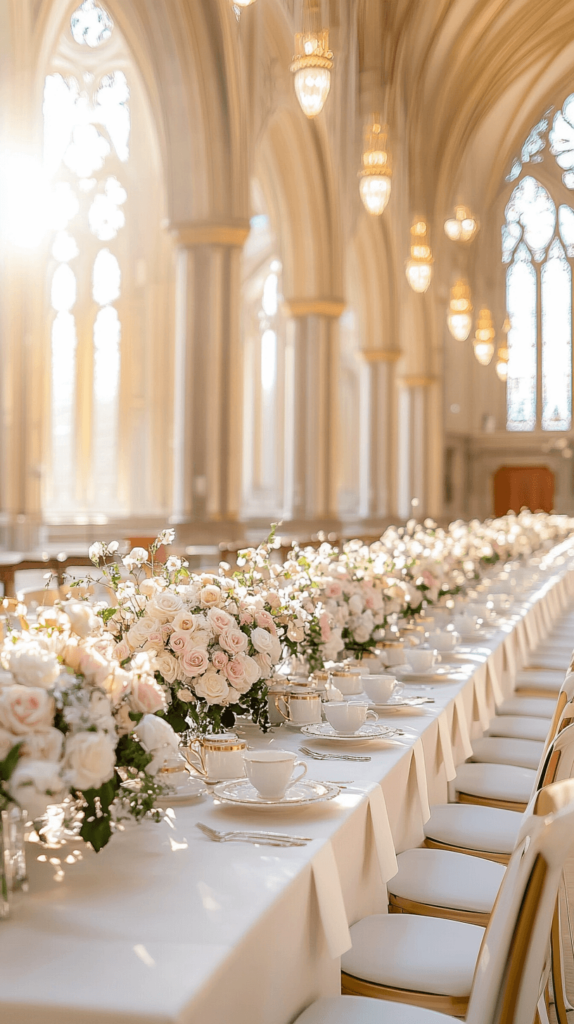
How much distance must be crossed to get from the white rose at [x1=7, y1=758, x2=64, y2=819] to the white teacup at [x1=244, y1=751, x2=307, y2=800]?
0.62 meters

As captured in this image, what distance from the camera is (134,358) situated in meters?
16.4

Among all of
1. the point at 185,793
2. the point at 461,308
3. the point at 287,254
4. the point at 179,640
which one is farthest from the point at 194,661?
the point at 461,308

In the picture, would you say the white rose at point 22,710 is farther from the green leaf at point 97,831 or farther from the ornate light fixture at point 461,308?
the ornate light fixture at point 461,308

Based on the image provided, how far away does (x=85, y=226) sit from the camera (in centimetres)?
1562

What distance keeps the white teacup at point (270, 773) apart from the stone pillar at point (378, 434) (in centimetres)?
1773

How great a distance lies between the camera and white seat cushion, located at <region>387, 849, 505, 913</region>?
2590mm

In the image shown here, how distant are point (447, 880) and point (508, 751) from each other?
1.71 m

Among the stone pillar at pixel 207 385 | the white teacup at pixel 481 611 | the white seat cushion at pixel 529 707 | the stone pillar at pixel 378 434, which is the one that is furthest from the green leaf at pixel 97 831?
the stone pillar at pixel 378 434

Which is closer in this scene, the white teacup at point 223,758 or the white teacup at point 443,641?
the white teacup at point 223,758

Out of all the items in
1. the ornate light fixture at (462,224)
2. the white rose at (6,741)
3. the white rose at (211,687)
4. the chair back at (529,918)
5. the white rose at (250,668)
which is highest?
the ornate light fixture at (462,224)

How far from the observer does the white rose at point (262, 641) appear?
8.45ft

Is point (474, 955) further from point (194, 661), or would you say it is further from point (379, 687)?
point (379, 687)

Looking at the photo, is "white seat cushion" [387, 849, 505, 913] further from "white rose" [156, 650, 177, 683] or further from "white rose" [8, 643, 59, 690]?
"white rose" [8, 643, 59, 690]

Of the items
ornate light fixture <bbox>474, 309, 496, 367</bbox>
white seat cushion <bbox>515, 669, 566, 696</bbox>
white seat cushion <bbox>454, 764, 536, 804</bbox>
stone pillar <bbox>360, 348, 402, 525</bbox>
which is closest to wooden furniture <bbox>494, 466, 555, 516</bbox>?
stone pillar <bbox>360, 348, 402, 525</bbox>
